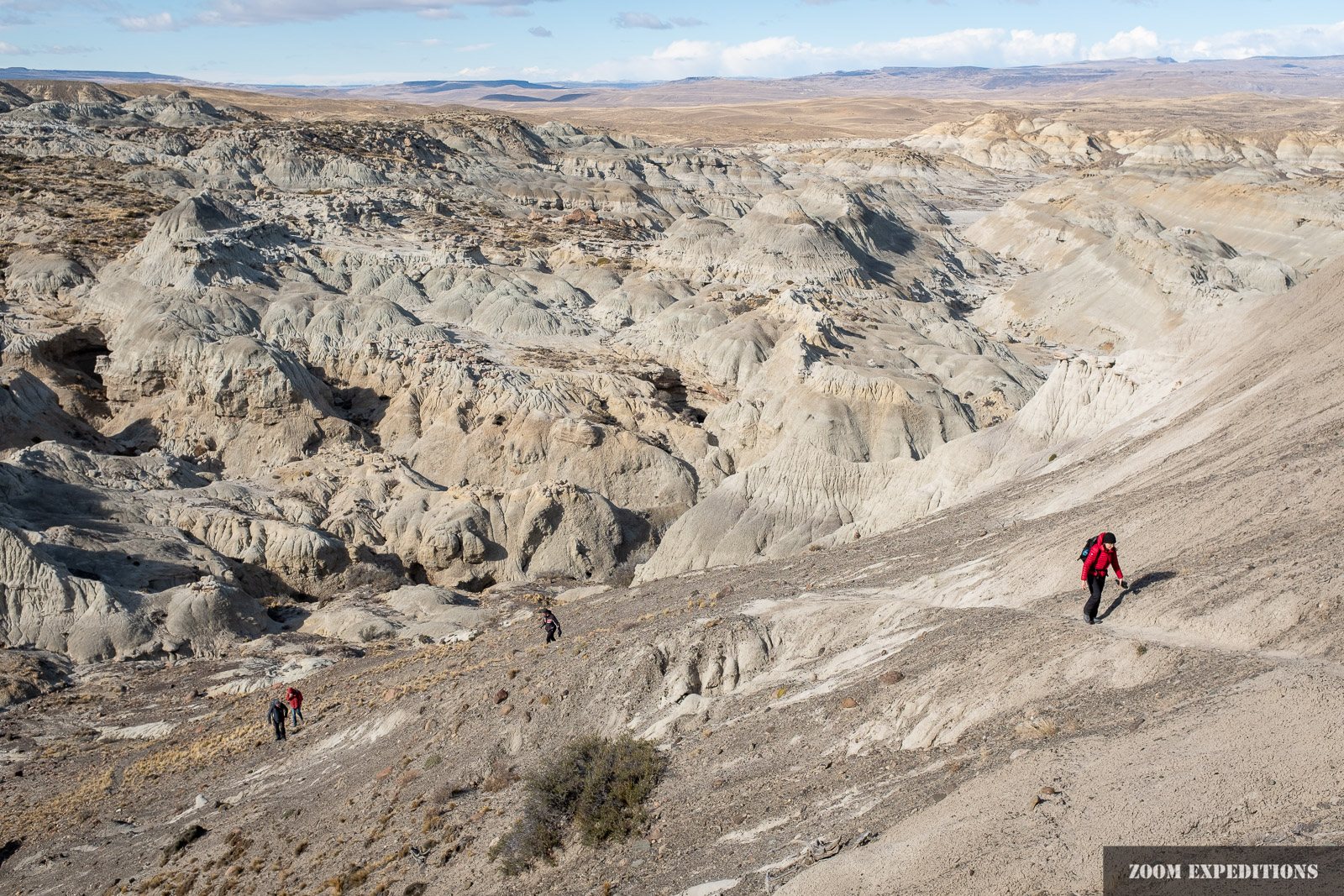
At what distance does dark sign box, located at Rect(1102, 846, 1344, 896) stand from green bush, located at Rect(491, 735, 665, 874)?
566 cm

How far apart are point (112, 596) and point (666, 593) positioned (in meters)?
14.7

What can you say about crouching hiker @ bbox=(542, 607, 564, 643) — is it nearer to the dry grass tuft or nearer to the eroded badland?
the eroded badland

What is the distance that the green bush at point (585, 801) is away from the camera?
11.6 metres

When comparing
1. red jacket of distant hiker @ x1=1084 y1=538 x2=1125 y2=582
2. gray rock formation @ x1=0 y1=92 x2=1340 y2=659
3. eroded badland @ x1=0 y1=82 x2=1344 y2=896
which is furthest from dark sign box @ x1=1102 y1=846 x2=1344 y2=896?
gray rock formation @ x1=0 y1=92 x2=1340 y2=659

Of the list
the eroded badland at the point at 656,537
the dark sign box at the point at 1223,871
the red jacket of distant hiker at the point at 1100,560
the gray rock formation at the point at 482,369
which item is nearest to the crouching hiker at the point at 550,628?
the eroded badland at the point at 656,537

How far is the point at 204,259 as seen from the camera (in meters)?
48.4

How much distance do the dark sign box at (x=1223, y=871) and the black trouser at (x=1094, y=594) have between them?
155 inches

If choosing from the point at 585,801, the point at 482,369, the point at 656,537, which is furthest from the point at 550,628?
the point at 482,369

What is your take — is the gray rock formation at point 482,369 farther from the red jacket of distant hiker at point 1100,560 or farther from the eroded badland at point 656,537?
the red jacket of distant hiker at point 1100,560

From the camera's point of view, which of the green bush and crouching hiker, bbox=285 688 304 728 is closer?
the green bush

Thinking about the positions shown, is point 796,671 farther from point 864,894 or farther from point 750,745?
point 864,894

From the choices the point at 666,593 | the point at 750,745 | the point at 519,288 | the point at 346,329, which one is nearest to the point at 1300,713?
the point at 750,745

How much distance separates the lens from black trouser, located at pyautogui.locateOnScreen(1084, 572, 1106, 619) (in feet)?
36.7

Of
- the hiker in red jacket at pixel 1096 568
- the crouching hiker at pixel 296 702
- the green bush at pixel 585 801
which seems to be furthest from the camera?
the crouching hiker at pixel 296 702
